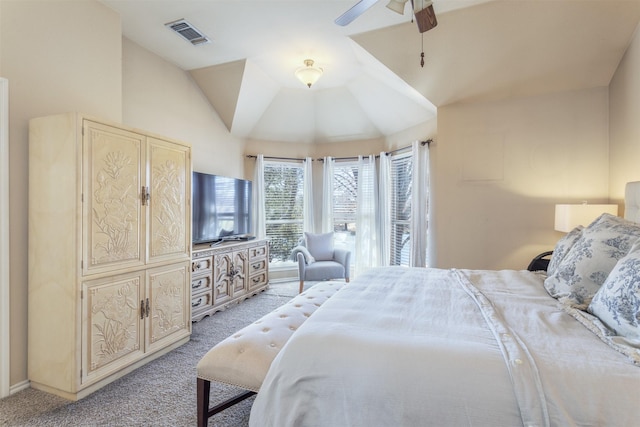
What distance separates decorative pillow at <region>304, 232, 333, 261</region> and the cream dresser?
0.71m

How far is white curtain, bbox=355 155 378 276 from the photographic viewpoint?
5.07 metres

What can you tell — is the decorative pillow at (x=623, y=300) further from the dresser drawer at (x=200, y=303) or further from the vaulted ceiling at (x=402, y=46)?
the dresser drawer at (x=200, y=303)

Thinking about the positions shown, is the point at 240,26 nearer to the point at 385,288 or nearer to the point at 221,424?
the point at 385,288

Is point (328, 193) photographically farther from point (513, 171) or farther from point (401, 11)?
point (401, 11)

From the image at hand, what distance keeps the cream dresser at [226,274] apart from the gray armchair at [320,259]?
2.03 feet

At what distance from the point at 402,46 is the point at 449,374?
312 centimetres

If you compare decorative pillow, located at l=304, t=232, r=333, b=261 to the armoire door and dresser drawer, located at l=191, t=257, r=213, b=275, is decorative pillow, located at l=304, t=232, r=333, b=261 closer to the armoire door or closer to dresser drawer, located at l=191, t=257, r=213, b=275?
dresser drawer, located at l=191, t=257, r=213, b=275

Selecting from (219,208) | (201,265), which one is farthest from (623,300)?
(219,208)

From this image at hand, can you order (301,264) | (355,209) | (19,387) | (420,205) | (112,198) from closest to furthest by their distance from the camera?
1. (19,387)
2. (112,198)
3. (420,205)
4. (301,264)
5. (355,209)

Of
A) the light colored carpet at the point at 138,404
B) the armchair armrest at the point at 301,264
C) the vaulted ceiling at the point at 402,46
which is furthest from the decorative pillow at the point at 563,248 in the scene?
the armchair armrest at the point at 301,264

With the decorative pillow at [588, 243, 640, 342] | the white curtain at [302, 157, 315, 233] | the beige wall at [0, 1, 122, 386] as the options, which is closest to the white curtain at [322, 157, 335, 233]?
the white curtain at [302, 157, 315, 233]

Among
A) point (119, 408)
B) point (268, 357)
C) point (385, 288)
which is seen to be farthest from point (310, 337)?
point (119, 408)

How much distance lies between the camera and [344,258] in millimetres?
4617

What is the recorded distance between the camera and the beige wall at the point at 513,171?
10.3 feet
